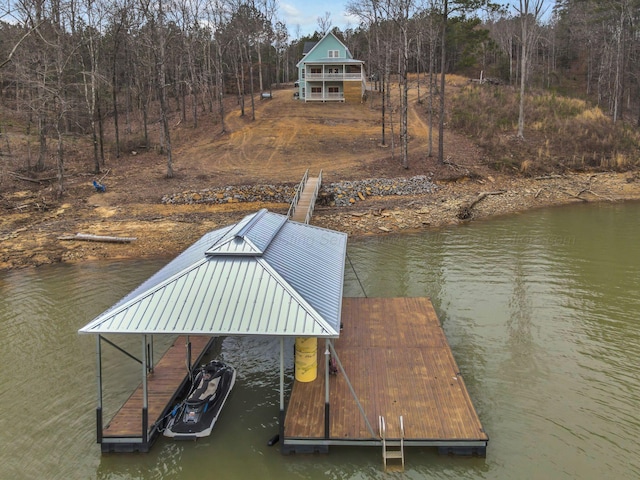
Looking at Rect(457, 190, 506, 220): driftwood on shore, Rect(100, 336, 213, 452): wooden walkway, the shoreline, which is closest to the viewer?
Rect(100, 336, 213, 452): wooden walkway

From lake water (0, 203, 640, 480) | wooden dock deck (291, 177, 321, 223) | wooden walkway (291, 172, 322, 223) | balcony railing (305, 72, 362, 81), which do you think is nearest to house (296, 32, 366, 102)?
balcony railing (305, 72, 362, 81)

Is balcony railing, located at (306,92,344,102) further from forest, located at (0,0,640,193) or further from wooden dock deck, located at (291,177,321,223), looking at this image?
wooden dock deck, located at (291,177,321,223)

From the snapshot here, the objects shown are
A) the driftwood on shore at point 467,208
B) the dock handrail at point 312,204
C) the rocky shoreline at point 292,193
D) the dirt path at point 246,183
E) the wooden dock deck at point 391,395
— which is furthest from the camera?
the rocky shoreline at point 292,193

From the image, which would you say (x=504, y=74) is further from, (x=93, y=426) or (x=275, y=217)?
(x=93, y=426)

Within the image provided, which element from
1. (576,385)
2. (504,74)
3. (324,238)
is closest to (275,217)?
(324,238)

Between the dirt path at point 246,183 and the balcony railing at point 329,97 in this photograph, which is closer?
the dirt path at point 246,183

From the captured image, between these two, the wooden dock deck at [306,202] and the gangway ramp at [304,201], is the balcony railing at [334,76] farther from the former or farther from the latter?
the wooden dock deck at [306,202]

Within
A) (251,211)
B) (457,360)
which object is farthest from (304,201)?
(457,360)

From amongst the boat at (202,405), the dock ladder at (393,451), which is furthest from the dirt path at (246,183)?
the dock ladder at (393,451)
